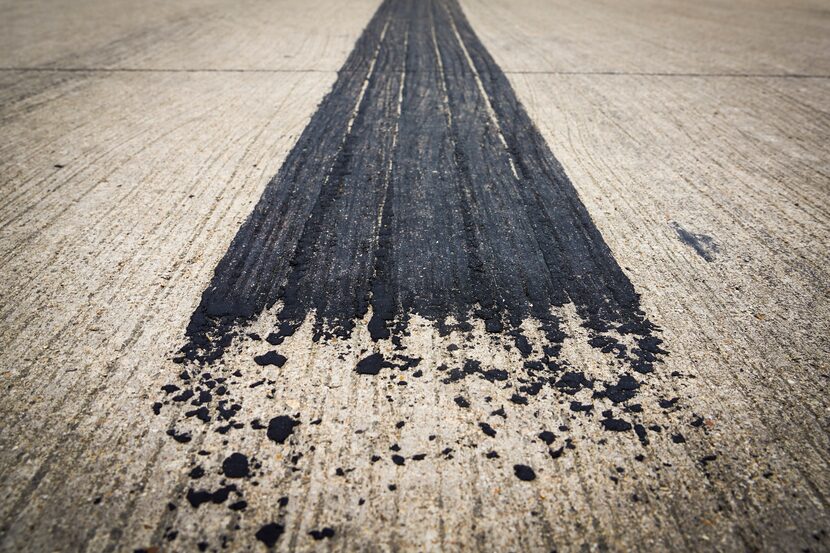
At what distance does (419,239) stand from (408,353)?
0.87 metres

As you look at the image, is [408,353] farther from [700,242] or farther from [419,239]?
[700,242]

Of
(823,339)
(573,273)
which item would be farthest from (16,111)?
(823,339)

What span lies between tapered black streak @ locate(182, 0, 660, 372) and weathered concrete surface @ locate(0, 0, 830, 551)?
13 centimetres

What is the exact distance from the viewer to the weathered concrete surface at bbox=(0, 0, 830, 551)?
1.40 meters

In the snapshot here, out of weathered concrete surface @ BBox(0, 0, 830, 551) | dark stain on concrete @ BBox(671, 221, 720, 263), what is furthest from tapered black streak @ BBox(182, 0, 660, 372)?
dark stain on concrete @ BBox(671, 221, 720, 263)

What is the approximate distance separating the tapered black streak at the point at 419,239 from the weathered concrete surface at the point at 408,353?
13 cm

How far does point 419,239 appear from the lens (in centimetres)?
262

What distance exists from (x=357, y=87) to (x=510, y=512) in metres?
4.42

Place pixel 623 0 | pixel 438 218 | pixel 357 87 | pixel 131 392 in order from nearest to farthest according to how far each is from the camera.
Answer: pixel 131 392 → pixel 438 218 → pixel 357 87 → pixel 623 0

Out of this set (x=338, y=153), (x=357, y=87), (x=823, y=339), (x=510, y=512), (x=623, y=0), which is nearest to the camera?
A: (x=510, y=512)

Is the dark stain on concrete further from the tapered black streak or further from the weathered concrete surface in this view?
the tapered black streak

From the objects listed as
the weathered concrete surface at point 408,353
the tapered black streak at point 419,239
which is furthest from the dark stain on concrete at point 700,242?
the tapered black streak at point 419,239

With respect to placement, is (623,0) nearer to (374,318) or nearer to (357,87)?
(357,87)

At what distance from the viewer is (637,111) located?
14.5 feet
